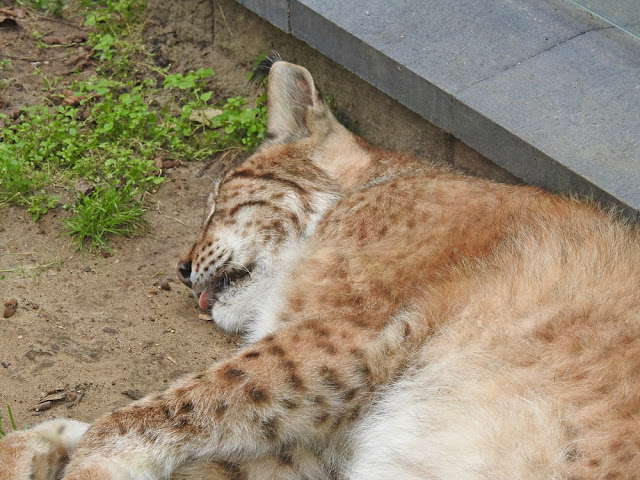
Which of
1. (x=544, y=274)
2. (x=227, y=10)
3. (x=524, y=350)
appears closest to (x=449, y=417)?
(x=524, y=350)

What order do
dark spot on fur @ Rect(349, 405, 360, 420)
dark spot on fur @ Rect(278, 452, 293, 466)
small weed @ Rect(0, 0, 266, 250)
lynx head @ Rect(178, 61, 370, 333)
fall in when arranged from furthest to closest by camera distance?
small weed @ Rect(0, 0, 266, 250), lynx head @ Rect(178, 61, 370, 333), dark spot on fur @ Rect(278, 452, 293, 466), dark spot on fur @ Rect(349, 405, 360, 420)

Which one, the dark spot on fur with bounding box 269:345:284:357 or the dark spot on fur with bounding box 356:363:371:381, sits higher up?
the dark spot on fur with bounding box 356:363:371:381

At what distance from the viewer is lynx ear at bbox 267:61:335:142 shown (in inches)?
203

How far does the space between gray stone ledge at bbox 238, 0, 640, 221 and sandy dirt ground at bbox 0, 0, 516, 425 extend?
25 cm

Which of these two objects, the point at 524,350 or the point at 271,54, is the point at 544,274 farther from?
the point at 271,54

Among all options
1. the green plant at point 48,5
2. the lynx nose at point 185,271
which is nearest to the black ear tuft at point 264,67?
the lynx nose at point 185,271

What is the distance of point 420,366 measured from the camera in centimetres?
386

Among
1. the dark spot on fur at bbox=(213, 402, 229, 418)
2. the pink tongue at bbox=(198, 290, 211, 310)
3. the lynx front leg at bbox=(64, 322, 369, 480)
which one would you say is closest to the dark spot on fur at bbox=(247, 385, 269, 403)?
the lynx front leg at bbox=(64, 322, 369, 480)

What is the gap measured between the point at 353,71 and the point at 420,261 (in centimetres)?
197

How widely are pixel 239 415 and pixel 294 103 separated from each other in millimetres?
2067

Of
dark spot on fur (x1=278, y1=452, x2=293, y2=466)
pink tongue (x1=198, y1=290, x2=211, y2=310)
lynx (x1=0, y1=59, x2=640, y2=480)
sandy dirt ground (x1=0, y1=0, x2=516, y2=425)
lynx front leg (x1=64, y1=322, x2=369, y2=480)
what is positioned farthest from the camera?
pink tongue (x1=198, y1=290, x2=211, y2=310)

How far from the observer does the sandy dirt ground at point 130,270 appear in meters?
4.63

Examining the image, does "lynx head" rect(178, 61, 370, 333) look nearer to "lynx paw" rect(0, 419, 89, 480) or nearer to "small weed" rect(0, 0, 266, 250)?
"small weed" rect(0, 0, 266, 250)

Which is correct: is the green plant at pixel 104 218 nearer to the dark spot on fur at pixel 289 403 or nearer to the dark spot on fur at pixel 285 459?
the dark spot on fur at pixel 285 459
